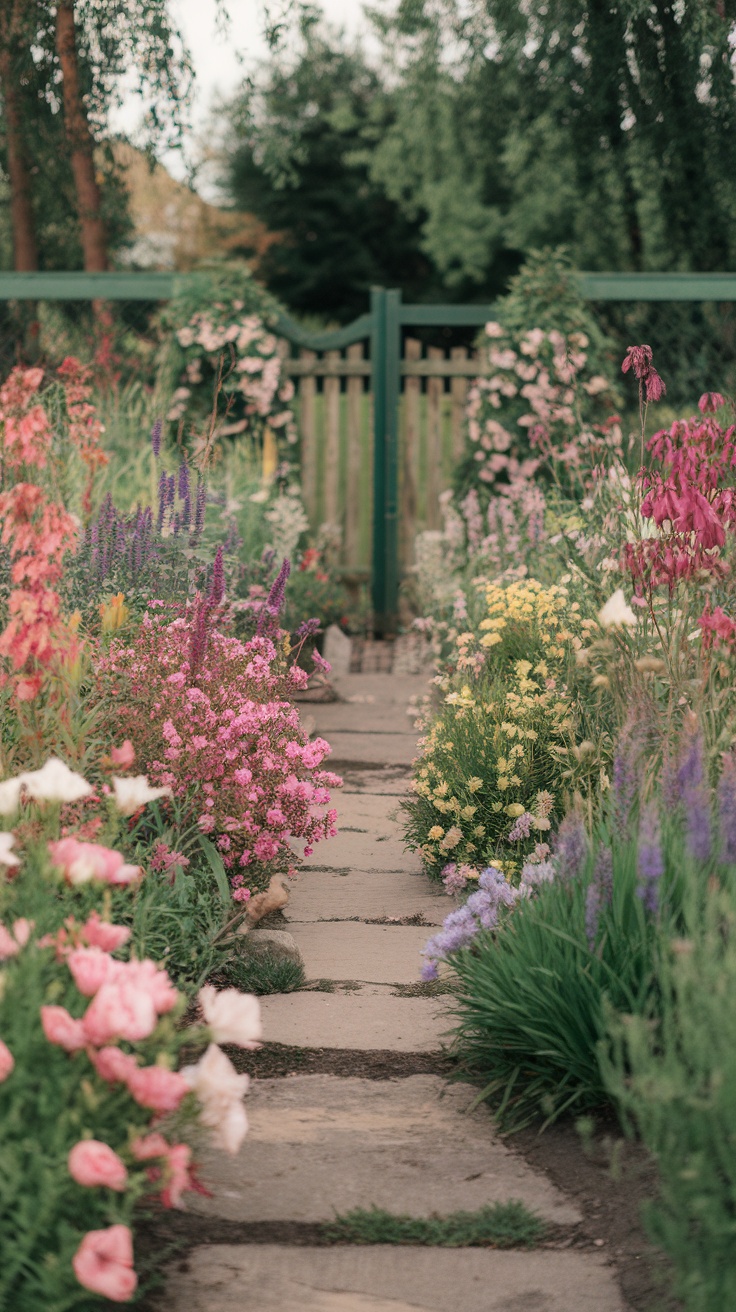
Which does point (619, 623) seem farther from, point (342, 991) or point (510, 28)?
point (510, 28)

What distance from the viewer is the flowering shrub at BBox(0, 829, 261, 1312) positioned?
1.84 metres

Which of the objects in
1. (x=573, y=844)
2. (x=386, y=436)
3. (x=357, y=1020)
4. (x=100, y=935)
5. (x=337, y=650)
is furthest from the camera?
(x=386, y=436)

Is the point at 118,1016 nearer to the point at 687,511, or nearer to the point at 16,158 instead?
the point at 687,511

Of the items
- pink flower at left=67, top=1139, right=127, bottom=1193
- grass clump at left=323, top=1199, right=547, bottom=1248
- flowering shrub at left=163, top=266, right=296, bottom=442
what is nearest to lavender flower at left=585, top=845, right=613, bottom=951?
grass clump at left=323, top=1199, right=547, bottom=1248

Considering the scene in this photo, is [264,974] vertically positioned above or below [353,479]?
below

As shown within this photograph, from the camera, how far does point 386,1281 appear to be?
7.06ft

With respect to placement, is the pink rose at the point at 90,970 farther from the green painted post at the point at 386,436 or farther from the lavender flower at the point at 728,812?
the green painted post at the point at 386,436

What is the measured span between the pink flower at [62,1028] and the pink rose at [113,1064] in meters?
0.03

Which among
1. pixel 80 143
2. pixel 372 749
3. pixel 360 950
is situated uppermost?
pixel 80 143

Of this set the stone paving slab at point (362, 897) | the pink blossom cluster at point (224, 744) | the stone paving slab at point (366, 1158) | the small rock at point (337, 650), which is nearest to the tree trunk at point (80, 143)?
the small rock at point (337, 650)

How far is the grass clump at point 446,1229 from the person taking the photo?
2.26 m

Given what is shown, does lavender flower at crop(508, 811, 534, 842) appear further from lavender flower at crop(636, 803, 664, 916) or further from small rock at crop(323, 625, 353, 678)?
small rock at crop(323, 625, 353, 678)

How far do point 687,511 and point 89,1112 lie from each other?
2.10m

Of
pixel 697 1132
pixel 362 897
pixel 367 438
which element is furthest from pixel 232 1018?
pixel 367 438
